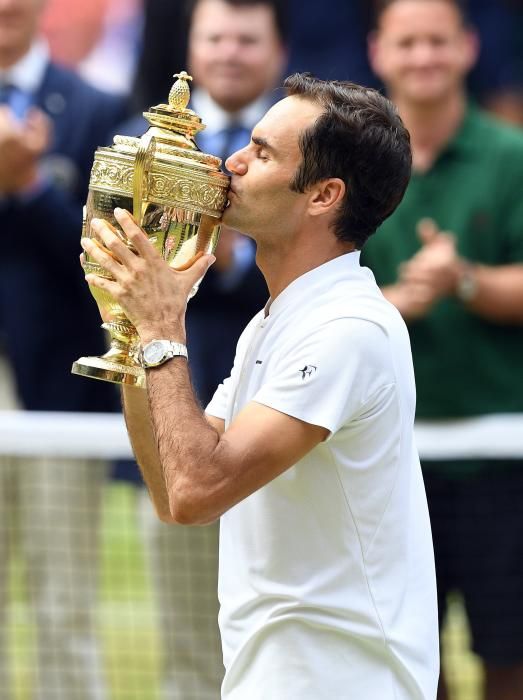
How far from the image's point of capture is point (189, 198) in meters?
3.47

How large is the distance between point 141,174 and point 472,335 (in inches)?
109

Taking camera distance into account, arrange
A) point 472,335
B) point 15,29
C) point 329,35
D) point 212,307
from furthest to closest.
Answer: point 329,35, point 15,29, point 212,307, point 472,335

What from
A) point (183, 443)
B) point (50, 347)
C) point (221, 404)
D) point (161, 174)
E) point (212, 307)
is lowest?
point (50, 347)

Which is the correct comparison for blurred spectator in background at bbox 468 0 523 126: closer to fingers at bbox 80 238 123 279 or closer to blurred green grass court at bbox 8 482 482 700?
blurred green grass court at bbox 8 482 482 700

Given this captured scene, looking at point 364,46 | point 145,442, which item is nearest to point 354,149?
point 145,442

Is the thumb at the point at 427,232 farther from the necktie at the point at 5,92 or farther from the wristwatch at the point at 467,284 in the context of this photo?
the necktie at the point at 5,92

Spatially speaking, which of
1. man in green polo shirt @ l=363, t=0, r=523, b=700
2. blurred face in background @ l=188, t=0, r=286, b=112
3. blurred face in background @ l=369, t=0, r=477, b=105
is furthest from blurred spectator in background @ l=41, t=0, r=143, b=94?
man in green polo shirt @ l=363, t=0, r=523, b=700

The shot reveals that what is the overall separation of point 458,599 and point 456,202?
1.62 metres

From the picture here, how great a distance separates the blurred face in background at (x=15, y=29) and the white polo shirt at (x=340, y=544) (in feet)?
11.8

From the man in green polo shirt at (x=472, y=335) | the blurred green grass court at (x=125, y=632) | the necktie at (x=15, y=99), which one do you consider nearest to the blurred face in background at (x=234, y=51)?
the man in green polo shirt at (x=472, y=335)

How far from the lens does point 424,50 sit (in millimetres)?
6062

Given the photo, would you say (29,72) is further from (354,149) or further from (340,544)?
(340,544)

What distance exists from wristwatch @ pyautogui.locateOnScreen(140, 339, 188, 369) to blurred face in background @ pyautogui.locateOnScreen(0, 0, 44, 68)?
3.63 m

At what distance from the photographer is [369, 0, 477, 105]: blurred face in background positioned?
6066mm
